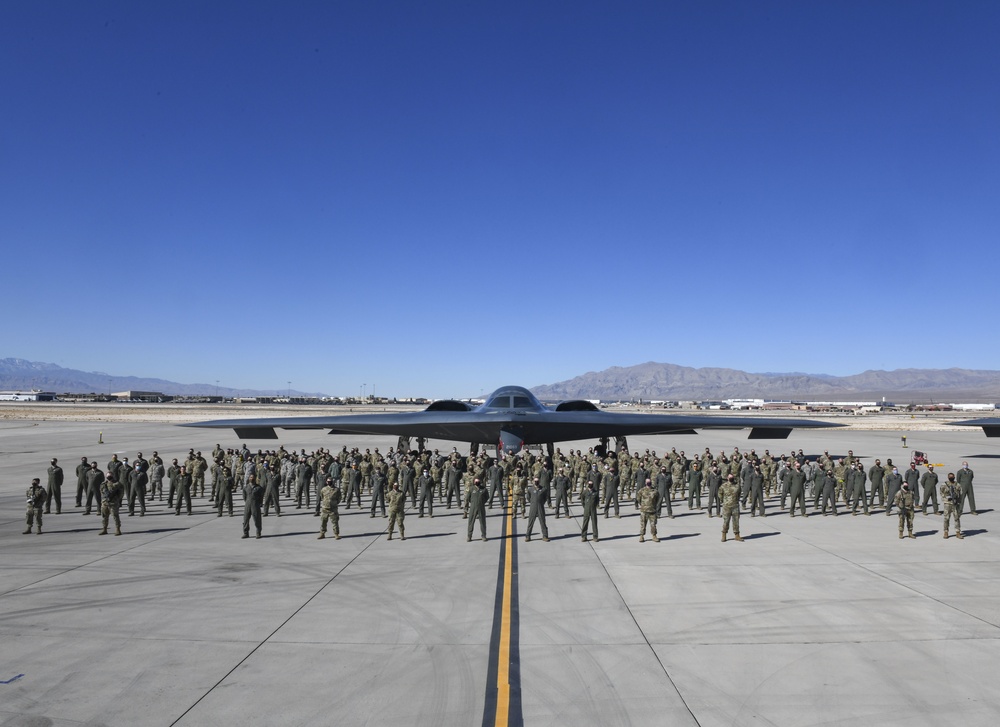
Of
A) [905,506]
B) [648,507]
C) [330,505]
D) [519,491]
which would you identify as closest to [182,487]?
[330,505]

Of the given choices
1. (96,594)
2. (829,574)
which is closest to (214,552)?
(96,594)

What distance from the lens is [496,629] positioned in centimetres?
672

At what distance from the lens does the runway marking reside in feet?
16.1

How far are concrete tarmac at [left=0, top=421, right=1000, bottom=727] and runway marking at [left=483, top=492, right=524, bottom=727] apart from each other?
0.03 metres

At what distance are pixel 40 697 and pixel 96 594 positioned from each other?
3069mm

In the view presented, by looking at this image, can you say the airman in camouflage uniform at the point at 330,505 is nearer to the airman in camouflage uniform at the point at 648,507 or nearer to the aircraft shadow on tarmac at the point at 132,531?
the aircraft shadow on tarmac at the point at 132,531

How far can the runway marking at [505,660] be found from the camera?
491 centimetres

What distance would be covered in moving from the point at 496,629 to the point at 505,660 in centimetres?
81

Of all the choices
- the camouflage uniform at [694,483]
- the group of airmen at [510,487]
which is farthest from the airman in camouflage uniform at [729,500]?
the camouflage uniform at [694,483]

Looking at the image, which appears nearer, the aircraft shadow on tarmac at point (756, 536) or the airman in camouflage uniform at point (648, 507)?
the airman in camouflage uniform at point (648, 507)

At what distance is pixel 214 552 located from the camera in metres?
10.2

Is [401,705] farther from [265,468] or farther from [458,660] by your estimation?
[265,468]

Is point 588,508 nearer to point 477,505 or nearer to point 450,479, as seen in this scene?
point 477,505

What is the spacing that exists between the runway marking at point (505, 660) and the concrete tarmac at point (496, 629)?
3 cm
